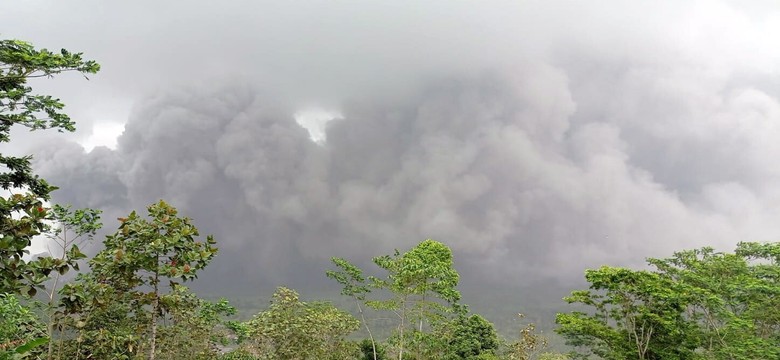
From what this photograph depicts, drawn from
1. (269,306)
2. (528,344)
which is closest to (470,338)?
(528,344)

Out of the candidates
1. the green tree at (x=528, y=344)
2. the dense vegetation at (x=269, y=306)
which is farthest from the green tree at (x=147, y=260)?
the green tree at (x=528, y=344)

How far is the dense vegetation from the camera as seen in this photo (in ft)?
36.5

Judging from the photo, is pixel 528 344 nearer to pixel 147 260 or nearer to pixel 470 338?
pixel 470 338

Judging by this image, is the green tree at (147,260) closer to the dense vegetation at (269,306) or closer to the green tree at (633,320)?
the dense vegetation at (269,306)

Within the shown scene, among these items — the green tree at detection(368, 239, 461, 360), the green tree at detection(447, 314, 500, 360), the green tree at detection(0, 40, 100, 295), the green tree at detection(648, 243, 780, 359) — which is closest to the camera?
the green tree at detection(0, 40, 100, 295)

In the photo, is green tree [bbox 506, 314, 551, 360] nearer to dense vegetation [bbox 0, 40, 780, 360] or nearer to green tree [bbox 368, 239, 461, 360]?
dense vegetation [bbox 0, 40, 780, 360]

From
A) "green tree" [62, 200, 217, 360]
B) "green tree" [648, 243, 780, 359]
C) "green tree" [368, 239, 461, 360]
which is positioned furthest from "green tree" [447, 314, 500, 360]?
"green tree" [62, 200, 217, 360]

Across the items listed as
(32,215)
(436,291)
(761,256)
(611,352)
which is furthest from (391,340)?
(32,215)

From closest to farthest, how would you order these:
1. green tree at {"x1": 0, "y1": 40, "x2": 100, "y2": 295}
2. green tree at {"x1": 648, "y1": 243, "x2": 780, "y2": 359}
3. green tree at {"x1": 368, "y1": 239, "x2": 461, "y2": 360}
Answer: green tree at {"x1": 0, "y1": 40, "x2": 100, "y2": 295} < green tree at {"x1": 648, "y1": 243, "x2": 780, "y2": 359} < green tree at {"x1": 368, "y1": 239, "x2": 461, "y2": 360}

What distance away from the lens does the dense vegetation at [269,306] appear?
36.5 ft

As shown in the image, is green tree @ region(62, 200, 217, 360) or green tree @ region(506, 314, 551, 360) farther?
green tree @ region(506, 314, 551, 360)

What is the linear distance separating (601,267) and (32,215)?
32.7 m

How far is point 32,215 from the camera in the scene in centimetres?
1092

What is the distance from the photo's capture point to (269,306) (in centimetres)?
3294
